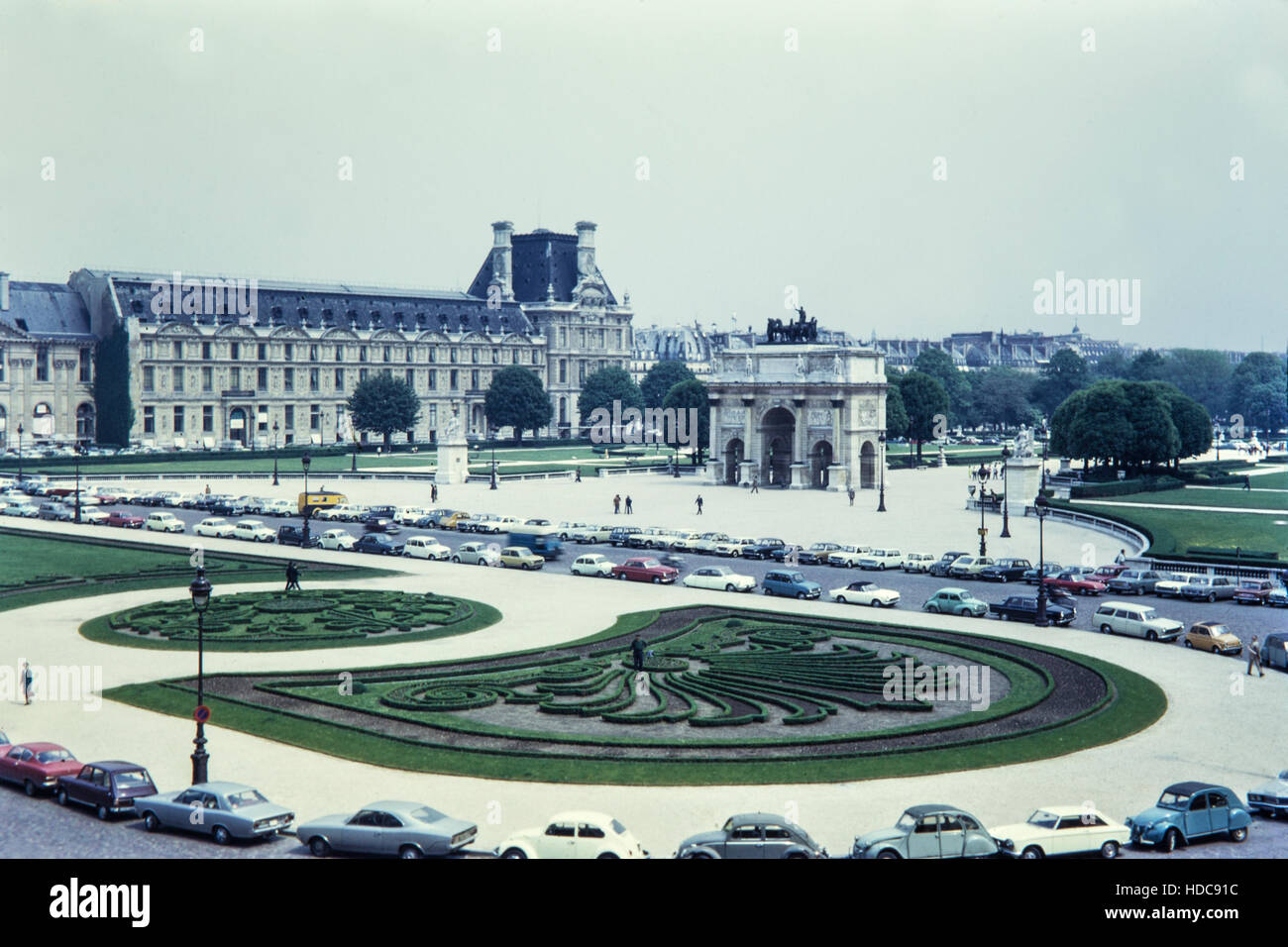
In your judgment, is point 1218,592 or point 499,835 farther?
point 1218,592

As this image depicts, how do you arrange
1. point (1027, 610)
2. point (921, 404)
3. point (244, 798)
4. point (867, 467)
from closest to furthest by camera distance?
point (244, 798)
point (1027, 610)
point (867, 467)
point (921, 404)

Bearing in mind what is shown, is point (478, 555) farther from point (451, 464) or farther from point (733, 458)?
point (733, 458)

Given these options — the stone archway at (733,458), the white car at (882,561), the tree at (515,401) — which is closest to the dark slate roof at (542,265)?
the tree at (515,401)

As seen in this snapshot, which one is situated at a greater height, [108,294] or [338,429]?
[108,294]

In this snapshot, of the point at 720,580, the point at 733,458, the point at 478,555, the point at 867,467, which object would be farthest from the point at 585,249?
the point at 720,580

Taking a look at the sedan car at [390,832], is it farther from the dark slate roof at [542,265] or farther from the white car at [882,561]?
the dark slate roof at [542,265]

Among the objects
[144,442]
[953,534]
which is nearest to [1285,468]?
[953,534]
